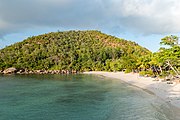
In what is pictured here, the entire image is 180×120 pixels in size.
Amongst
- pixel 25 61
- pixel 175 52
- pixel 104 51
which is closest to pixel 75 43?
pixel 104 51

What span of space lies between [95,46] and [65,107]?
13826 centimetres

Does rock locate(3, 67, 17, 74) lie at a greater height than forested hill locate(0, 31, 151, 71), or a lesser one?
lesser

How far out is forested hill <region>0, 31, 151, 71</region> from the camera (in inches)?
5477

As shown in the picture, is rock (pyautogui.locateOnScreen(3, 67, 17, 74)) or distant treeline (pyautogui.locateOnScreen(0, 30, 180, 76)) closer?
rock (pyautogui.locateOnScreen(3, 67, 17, 74))

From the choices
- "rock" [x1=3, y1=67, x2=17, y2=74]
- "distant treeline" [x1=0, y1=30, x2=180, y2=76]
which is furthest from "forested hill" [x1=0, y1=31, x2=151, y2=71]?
"rock" [x1=3, y1=67, x2=17, y2=74]

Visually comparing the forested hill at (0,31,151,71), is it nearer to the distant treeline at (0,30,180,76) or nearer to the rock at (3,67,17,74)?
the distant treeline at (0,30,180,76)

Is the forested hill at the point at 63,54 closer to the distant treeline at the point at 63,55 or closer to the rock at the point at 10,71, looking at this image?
the distant treeline at the point at 63,55

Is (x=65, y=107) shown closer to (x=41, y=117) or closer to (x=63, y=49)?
(x=41, y=117)

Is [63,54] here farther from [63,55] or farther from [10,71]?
[10,71]

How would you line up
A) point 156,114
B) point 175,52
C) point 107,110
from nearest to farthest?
point 156,114, point 107,110, point 175,52

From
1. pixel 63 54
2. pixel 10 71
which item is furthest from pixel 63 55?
pixel 10 71

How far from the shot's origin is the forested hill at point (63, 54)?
456 ft

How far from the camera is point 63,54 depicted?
153 meters

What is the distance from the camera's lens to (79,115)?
30.4 metres
